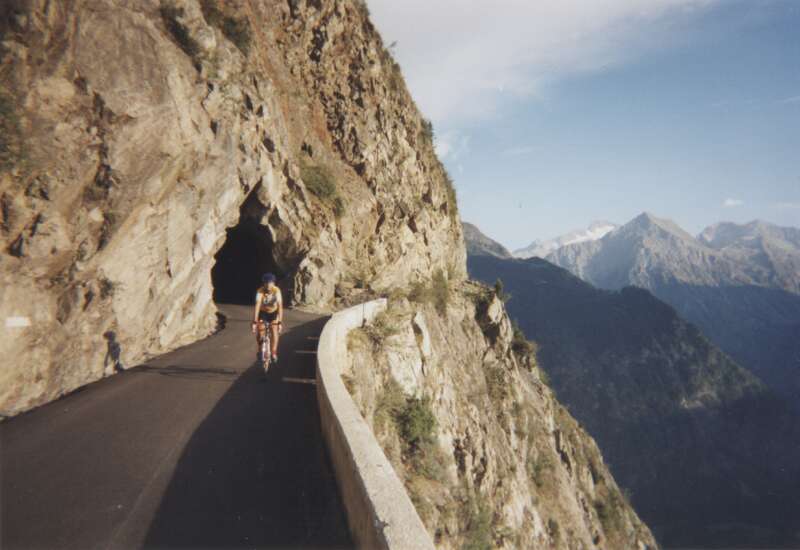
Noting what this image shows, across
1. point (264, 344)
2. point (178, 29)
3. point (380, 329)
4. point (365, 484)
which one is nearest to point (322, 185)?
point (178, 29)

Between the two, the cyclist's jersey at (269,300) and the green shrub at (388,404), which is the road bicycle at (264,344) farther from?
the green shrub at (388,404)

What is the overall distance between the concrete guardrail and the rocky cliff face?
5.18m

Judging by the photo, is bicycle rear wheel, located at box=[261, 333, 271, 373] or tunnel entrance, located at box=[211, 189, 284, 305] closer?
bicycle rear wheel, located at box=[261, 333, 271, 373]

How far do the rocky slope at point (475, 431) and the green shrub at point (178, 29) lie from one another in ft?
31.1

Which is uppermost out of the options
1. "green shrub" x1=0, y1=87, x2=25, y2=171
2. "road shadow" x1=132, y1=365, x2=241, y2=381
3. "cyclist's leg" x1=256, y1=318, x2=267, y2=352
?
"green shrub" x1=0, y1=87, x2=25, y2=171

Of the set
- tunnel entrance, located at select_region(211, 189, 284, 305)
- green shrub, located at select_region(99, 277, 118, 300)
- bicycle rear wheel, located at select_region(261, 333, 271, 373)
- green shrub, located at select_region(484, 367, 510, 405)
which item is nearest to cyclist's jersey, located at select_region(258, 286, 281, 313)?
bicycle rear wheel, located at select_region(261, 333, 271, 373)

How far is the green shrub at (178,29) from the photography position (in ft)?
37.9

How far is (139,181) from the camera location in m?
8.95

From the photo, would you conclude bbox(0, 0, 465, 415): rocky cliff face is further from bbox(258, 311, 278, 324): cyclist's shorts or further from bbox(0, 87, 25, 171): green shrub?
bbox(258, 311, 278, 324): cyclist's shorts

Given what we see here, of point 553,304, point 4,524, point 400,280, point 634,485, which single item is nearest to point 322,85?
point 400,280

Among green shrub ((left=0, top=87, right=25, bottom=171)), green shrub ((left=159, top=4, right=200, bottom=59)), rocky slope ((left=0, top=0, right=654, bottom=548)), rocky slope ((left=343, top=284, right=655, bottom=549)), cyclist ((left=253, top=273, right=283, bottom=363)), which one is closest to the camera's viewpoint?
green shrub ((left=0, top=87, right=25, bottom=171))

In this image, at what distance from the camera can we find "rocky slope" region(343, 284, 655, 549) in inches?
409

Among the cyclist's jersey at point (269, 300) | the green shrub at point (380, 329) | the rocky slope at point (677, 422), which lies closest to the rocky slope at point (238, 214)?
the green shrub at point (380, 329)

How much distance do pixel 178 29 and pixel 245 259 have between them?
12.2 m
